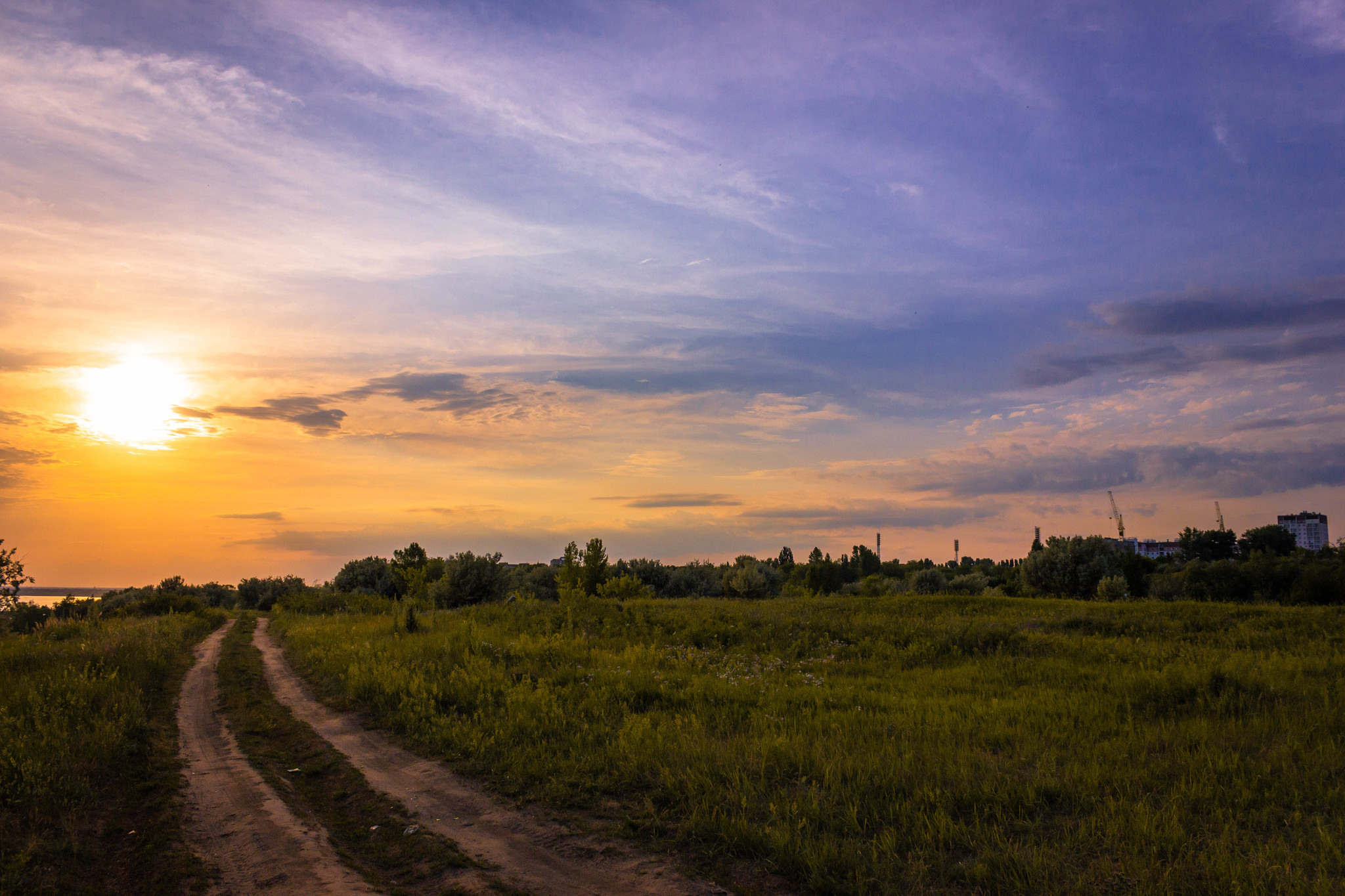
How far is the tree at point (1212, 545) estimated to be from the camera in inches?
4058

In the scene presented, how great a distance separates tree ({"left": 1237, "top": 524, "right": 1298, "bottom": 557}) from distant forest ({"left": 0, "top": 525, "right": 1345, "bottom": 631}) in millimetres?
38462

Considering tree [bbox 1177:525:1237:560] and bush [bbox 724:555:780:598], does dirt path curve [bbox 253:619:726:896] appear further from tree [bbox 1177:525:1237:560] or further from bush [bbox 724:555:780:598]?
tree [bbox 1177:525:1237:560]

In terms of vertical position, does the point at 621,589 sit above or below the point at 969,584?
below

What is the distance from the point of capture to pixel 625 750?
29.3 feet

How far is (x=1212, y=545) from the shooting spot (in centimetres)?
10388

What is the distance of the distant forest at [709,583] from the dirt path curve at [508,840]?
18.3 meters

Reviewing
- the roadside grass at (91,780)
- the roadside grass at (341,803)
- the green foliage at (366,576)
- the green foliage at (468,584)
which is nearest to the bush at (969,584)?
the green foliage at (468,584)

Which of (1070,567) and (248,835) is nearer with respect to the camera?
(248,835)

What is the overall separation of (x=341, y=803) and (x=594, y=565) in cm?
3034

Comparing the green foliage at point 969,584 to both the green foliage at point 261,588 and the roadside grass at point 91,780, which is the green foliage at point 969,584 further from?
the green foliage at point 261,588

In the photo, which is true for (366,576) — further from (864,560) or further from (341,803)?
(864,560)

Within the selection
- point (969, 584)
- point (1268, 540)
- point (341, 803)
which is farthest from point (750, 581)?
point (1268, 540)

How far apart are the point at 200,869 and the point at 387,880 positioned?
6.01ft

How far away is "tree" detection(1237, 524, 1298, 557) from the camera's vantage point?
9325cm
